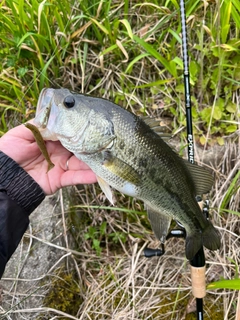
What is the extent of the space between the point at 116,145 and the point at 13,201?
32.2 inches

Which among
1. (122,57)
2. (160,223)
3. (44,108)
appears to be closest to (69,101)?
(44,108)

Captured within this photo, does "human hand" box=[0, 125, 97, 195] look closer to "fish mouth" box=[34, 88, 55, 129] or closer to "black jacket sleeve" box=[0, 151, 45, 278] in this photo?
"black jacket sleeve" box=[0, 151, 45, 278]

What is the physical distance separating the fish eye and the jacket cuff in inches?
23.3

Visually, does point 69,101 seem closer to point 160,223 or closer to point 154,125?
point 154,125

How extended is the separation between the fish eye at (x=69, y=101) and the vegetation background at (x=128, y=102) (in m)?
1.18

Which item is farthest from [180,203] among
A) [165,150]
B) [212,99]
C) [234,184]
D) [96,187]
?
[212,99]

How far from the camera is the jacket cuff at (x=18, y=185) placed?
249cm

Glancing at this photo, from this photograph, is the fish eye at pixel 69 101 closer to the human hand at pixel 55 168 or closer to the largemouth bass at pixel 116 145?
the largemouth bass at pixel 116 145

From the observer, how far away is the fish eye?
225 centimetres

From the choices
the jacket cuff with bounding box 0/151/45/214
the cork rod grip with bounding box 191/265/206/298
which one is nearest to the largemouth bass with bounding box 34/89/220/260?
the jacket cuff with bounding box 0/151/45/214

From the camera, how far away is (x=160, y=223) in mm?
2590

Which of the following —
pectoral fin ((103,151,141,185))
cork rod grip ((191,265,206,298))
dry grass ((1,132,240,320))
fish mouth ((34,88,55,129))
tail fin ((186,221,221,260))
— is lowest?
dry grass ((1,132,240,320))

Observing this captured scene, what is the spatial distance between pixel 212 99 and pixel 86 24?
136 centimetres

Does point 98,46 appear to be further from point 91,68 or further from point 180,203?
point 180,203
